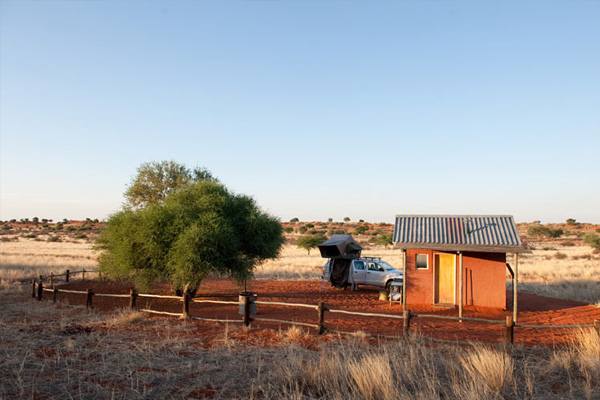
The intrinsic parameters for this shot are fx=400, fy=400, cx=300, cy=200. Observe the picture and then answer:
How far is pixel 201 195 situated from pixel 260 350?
8.66m

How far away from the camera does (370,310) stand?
1597 cm

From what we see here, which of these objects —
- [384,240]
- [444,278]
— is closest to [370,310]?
[444,278]

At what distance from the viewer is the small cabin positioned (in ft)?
48.0

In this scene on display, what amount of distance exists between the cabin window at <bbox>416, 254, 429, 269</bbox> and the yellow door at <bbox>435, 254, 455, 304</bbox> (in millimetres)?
405

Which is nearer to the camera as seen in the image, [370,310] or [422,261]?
[370,310]

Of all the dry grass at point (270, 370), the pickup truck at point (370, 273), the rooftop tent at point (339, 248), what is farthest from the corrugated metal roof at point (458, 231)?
the dry grass at point (270, 370)

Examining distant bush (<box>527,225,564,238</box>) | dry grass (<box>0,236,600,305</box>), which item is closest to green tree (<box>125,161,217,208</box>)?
dry grass (<box>0,236,600,305</box>)

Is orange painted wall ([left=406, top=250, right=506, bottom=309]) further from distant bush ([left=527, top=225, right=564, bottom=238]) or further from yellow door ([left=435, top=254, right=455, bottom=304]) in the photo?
distant bush ([left=527, top=225, right=564, bottom=238])

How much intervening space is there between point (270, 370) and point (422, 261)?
11.3 meters

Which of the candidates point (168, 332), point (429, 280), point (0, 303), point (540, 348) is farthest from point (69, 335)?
point (429, 280)

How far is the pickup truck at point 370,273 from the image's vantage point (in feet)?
68.1

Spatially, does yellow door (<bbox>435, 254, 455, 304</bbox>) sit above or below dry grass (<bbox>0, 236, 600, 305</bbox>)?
above

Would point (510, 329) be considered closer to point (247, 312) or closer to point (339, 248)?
point (247, 312)

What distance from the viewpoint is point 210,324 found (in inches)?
488
